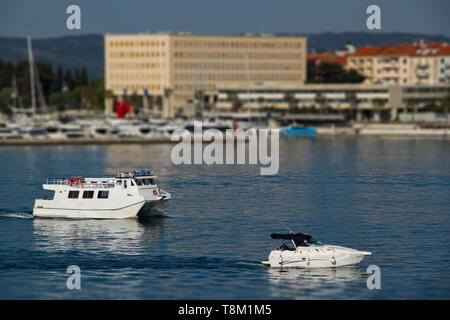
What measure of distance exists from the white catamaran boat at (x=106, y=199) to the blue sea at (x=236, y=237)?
101 centimetres

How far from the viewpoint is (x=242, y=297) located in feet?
138

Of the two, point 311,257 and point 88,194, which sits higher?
point 88,194

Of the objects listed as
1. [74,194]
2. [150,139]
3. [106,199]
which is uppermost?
[74,194]

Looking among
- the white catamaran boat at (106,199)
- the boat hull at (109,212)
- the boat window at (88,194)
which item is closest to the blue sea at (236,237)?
the boat hull at (109,212)

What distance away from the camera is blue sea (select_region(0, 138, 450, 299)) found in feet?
144

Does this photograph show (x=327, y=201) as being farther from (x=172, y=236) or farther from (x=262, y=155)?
(x=262, y=155)

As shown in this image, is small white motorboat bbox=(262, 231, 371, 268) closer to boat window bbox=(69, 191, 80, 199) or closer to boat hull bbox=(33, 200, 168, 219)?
boat hull bbox=(33, 200, 168, 219)

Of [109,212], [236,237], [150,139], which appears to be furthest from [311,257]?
[150,139]

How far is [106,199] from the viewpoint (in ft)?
211

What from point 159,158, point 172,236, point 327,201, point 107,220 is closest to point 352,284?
point 172,236

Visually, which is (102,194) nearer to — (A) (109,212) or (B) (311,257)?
(A) (109,212)

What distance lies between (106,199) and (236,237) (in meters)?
12.4

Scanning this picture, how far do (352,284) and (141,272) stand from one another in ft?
36.3
